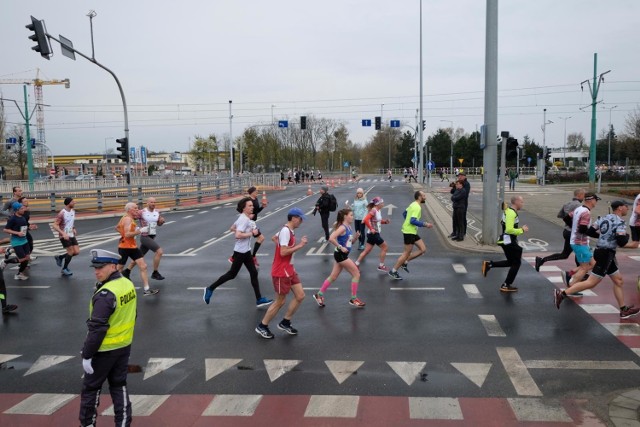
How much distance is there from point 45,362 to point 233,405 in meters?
2.91

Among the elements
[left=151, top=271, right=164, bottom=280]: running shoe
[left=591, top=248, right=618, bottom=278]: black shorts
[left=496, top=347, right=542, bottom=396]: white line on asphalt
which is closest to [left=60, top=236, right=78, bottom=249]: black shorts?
[left=151, top=271, right=164, bottom=280]: running shoe

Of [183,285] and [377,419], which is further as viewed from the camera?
[183,285]

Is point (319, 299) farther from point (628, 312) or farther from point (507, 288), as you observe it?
point (628, 312)

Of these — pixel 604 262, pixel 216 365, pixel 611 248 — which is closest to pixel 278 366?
pixel 216 365

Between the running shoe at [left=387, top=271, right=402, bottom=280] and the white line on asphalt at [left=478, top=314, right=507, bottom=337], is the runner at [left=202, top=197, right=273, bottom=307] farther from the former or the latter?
the white line on asphalt at [left=478, top=314, right=507, bottom=337]

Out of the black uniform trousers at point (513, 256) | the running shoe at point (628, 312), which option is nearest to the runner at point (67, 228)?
the black uniform trousers at point (513, 256)

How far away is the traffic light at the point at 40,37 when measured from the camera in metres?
17.6

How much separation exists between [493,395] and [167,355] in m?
4.01

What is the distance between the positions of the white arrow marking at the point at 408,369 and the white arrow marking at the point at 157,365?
2683mm

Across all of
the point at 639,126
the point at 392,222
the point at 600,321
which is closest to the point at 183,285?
the point at 600,321

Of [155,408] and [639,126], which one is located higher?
[639,126]

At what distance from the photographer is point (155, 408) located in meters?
5.39

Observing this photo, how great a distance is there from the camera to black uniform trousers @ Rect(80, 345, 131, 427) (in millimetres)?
4418

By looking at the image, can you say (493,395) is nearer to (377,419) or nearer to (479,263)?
(377,419)
